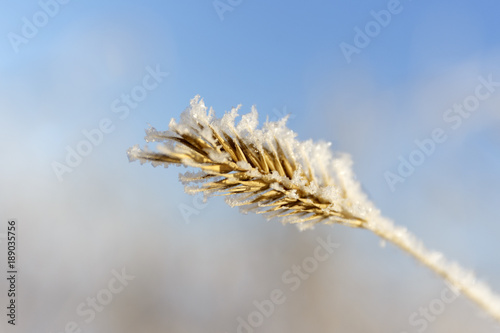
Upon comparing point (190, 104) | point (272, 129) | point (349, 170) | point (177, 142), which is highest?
point (349, 170)

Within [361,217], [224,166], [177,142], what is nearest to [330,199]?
[361,217]

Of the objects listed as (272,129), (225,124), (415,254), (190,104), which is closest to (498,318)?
(415,254)

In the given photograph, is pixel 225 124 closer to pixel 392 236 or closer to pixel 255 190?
pixel 255 190

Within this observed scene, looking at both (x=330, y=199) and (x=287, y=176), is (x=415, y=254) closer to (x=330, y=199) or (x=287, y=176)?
(x=330, y=199)

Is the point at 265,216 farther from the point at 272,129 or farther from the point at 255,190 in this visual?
the point at 272,129

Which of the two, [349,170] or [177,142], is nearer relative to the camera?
[177,142]

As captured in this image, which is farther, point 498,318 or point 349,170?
point 349,170

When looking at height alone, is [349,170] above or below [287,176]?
above

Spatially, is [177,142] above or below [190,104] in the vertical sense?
below
